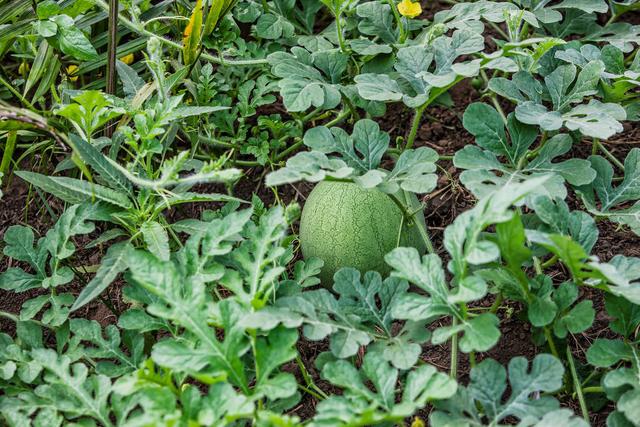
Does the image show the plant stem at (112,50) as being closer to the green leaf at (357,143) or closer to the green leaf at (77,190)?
the green leaf at (77,190)

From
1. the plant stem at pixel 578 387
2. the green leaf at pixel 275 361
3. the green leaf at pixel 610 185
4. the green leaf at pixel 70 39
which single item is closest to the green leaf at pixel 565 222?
the green leaf at pixel 610 185

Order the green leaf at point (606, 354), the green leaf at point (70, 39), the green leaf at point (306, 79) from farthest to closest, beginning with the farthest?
1. the green leaf at point (70, 39)
2. the green leaf at point (306, 79)
3. the green leaf at point (606, 354)

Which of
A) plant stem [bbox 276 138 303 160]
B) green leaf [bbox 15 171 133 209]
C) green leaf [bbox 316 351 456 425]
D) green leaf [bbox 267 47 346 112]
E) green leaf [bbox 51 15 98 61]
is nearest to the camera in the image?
green leaf [bbox 316 351 456 425]

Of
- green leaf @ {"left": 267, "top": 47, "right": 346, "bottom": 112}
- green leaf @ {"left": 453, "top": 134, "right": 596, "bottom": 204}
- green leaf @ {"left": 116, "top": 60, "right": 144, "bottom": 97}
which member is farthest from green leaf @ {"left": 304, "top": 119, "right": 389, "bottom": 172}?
green leaf @ {"left": 116, "top": 60, "right": 144, "bottom": 97}

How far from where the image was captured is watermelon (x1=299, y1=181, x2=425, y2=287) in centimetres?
224

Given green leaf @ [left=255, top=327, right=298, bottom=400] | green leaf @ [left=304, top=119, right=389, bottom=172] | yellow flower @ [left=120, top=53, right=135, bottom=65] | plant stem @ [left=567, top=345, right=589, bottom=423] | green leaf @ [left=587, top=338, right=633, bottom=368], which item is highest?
yellow flower @ [left=120, top=53, right=135, bottom=65]

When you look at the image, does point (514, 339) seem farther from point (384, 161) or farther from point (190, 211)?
point (190, 211)

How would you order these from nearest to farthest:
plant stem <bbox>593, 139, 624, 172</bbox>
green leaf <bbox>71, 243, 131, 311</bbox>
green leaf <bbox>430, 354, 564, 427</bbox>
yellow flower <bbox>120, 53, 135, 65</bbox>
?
green leaf <bbox>430, 354, 564, 427</bbox>
green leaf <bbox>71, 243, 131, 311</bbox>
plant stem <bbox>593, 139, 624, 172</bbox>
yellow flower <bbox>120, 53, 135, 65</bbox>

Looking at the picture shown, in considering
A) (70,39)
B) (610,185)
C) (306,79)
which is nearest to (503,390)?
(610,185)

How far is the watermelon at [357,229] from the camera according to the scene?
2240mm

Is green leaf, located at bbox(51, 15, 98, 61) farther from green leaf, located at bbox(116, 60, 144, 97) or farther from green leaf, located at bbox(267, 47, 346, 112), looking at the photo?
green leaf, located at bbox(267, 47, 346, 112)

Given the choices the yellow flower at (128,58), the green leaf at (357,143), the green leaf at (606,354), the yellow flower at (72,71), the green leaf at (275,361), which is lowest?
the green leaf at (606,354)

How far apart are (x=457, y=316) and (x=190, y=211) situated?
1278 mm

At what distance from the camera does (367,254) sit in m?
2.24
